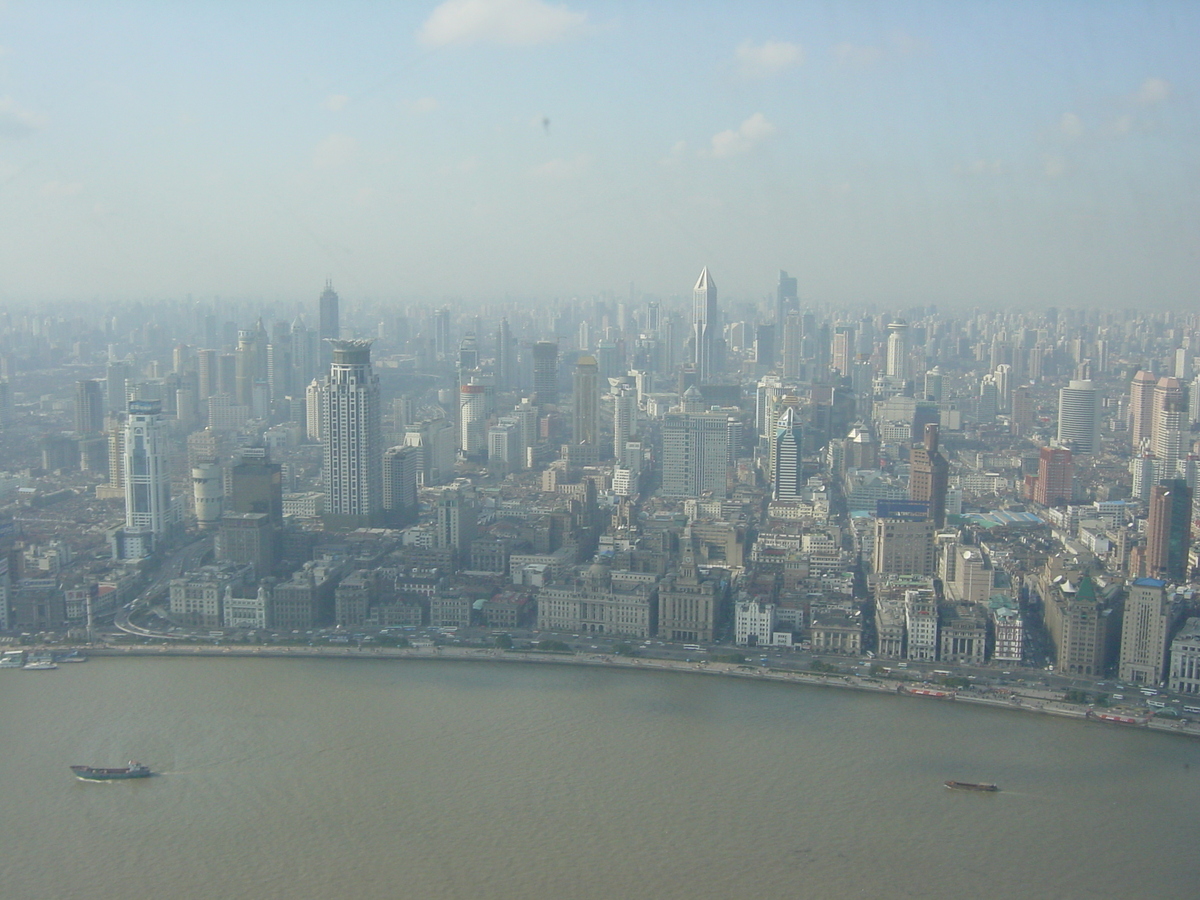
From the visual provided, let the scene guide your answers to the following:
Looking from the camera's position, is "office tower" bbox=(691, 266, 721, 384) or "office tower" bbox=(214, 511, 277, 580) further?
"office tower" bbox=(691, 266, 721, 384)

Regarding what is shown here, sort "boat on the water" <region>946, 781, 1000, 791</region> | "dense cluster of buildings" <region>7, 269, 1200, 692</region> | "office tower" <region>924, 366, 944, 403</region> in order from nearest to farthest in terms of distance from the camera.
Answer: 1. "boat on the water" <region>946, 781, 1000, 791</region>
2. "dense cluster of buildings" <region>7, 269, 1200, 692</region>
3. "office tower" <region>924, 366, 944, 403</region>

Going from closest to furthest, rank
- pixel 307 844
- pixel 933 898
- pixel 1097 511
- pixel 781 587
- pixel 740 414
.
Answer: pixel 933 898 < pixel 307 844 < pixel 781 587 < pixel 1097 511 < pixel 740 414

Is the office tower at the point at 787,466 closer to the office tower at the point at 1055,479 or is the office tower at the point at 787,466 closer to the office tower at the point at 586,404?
the office tower at the point at 1055,479

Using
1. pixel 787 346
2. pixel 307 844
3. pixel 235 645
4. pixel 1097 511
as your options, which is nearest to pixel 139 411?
pixel 235 645

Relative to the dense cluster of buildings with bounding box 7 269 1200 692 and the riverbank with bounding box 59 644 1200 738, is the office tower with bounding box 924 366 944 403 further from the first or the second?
the riverbank with bounding box 59 644 1200 738

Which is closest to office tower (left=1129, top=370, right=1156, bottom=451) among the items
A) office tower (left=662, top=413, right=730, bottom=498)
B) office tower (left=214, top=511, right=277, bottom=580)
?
office tower (left=662, top=413, right=730, bottom=498)

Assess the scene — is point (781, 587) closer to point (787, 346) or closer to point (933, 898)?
point (933, 898)
